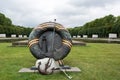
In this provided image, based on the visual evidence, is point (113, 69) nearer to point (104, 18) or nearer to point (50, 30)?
point (50, 30)

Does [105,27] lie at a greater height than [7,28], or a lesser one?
lesser

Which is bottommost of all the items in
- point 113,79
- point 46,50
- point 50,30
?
point 113,79

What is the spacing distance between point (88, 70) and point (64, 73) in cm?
106

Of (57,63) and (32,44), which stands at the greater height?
(32,44)

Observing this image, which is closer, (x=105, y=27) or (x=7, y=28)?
(x=105, y=27)

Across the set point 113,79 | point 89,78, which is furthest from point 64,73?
point 113,79

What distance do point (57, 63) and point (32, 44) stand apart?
3.51ft

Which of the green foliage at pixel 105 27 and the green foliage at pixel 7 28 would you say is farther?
the green foliage at pixel 7 28

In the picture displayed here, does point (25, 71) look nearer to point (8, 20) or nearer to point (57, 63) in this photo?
point (57, 63)

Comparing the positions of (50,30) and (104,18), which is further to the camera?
(104,18)

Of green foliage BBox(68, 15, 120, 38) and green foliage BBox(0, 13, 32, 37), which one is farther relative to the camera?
green foliage BBox(0, 13, 32, 37)

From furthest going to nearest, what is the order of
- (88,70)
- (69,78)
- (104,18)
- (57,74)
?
(104,18)
(88,70)
(57,74)
(69,78)

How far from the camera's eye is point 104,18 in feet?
272

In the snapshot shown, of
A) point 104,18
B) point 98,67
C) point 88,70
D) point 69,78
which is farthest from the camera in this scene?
point 104,18
